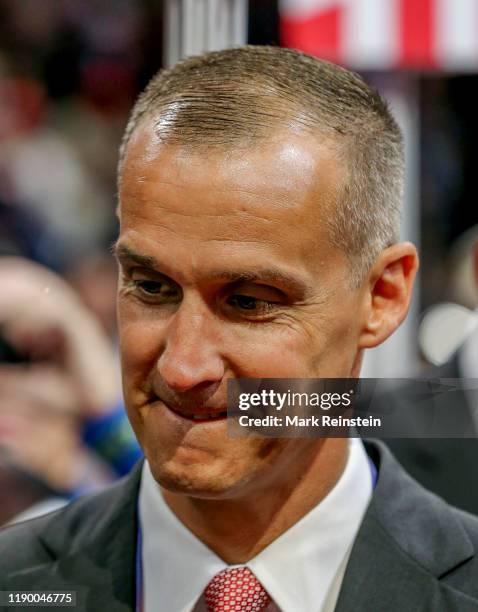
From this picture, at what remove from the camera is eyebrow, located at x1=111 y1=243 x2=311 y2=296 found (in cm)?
79

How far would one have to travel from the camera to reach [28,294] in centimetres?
113

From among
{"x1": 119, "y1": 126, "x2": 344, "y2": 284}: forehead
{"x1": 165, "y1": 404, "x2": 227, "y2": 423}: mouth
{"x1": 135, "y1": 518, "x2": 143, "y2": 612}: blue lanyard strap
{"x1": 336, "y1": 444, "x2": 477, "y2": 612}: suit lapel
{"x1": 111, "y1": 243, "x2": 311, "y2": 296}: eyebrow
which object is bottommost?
{"x1": 135, "y1": 518, "x2": 143, "y2": 612}: blue lanyard strap

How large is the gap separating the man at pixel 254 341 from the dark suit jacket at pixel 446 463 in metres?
0.08

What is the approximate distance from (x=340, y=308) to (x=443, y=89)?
546 millimetres

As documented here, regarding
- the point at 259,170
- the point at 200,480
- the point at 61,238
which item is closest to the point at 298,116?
the point at 259,170

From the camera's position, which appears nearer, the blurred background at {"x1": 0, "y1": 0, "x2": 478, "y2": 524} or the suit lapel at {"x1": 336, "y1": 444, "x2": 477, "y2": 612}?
the suit lapel at {"x1": 336, "y1": 444, "x2": 477, "y2": 612}

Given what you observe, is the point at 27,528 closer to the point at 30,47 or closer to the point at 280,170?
the point at 280,170

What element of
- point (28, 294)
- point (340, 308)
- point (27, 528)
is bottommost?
point (27, 528)

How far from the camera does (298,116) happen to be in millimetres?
815

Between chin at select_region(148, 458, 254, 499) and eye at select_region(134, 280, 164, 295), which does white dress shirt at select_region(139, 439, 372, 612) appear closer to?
chin at select_region(148, 458, 254, 499)

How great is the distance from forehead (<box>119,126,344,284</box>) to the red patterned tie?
302 mm

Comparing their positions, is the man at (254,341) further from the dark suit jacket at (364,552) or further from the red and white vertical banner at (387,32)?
the red and white vertical banner at (387,32)

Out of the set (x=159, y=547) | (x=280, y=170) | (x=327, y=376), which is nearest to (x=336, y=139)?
(x=280, y=170)

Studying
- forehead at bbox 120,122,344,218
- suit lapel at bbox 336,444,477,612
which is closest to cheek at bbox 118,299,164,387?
forehead at bbox 120,122,344,218
